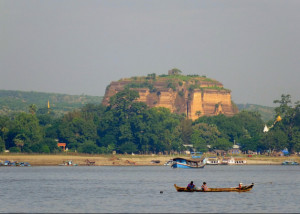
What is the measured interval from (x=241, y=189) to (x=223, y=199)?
8113 mm

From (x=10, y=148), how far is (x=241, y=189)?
4571 inches

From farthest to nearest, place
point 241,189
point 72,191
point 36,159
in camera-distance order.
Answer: point 36,159, point 72,191, point 241,189

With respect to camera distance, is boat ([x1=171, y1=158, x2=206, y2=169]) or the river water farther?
boat ([x1=171, y1=158, x2=206, y2=169])

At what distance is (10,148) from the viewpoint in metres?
196

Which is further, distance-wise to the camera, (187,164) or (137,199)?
(187,164)

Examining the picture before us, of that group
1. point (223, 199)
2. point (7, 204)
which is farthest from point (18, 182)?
point (223, 199)

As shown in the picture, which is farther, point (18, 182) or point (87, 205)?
point (18, 182)

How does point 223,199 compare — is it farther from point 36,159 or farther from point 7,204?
point 36,159

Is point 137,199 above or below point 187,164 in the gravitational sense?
below

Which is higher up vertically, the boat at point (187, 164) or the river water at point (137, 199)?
the boat at point (187, 164)

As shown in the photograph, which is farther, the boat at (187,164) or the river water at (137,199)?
the boat at (187,164)

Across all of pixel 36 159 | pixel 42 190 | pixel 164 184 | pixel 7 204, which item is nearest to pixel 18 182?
pixel 42 190

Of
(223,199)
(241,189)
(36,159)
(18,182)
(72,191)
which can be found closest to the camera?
(223,199)

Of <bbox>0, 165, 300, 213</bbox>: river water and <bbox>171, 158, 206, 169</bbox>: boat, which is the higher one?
<bbox>171, 158, 206, 169</bbox>: boat
